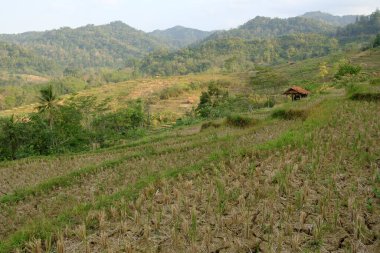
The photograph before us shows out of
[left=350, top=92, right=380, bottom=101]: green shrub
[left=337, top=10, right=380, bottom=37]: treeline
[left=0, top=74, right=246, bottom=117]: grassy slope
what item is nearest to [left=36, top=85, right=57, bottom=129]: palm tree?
[left=350, top=92, right=380, bottom=101]: green shrub

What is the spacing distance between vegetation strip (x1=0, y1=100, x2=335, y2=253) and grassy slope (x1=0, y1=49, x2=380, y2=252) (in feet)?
0.09

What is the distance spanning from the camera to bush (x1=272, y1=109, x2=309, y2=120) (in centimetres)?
1985

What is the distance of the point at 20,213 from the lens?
10.9 metres

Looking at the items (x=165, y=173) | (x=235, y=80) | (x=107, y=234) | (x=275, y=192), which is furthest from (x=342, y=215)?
(x=235, y=80)

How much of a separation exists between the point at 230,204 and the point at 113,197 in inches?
119

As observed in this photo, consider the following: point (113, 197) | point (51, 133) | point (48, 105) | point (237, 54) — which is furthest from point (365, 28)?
point (113, 197)

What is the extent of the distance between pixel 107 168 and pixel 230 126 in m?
11.7

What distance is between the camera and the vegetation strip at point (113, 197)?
23.0ft

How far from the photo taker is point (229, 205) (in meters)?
7.89

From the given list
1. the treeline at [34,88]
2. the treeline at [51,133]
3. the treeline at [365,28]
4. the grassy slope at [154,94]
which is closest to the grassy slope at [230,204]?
the treeline at [51,133]

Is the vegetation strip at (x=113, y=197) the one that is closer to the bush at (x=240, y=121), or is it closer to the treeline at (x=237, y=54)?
the bush at (x=240, y=121)

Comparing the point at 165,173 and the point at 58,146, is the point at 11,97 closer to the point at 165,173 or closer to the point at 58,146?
the point at 58,146

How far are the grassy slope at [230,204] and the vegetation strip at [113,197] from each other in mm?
29

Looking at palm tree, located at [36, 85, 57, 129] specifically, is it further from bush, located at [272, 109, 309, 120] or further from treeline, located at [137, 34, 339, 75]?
treeline, located at [137, 34, 339, 75]
